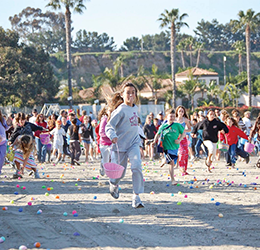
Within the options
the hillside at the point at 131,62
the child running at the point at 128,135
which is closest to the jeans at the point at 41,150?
the child running at the point at 128,135

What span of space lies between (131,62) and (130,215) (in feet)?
284

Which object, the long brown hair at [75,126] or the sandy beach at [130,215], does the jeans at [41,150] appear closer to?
the long brown hair at [75,126]

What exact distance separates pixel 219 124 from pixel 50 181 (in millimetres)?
4905

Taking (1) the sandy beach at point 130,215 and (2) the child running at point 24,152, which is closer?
(1) the sandy beach at point 130,215

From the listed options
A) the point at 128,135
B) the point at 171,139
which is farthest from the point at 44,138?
the point at 128,135

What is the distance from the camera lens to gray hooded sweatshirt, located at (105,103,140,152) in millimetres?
6809

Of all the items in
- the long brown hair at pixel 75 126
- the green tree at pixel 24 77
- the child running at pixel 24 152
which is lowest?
the child running at pixel 24 152

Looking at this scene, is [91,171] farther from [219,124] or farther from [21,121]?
[219,124]

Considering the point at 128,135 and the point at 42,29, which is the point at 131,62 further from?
the point at 128,135

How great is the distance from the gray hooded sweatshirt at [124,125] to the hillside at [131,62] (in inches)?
2868

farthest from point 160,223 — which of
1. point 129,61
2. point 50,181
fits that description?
point 129,61

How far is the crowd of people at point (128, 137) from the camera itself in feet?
22.5

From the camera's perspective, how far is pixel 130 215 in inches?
257

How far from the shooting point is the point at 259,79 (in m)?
66.4
